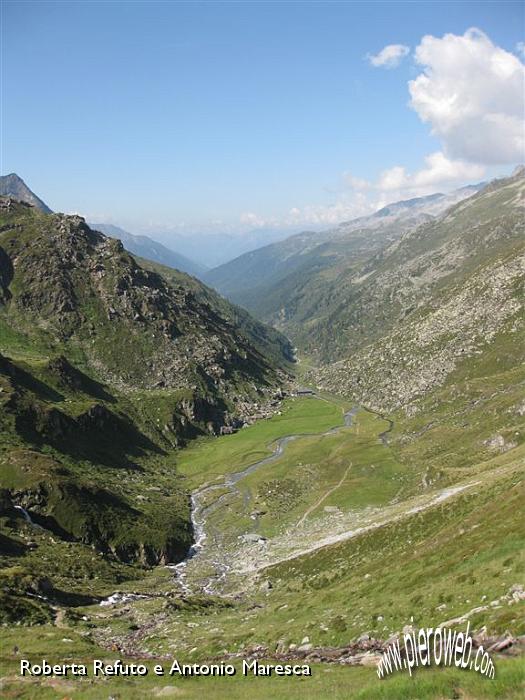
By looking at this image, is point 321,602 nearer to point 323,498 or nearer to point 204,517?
point 323,498

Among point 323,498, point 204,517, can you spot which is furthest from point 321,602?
point 204,517

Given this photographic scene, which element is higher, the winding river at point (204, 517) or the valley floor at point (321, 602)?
the valley floor at point (321, 602)

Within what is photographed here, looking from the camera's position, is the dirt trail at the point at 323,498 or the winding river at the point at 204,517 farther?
A: the dirt trail at the point at 323,498

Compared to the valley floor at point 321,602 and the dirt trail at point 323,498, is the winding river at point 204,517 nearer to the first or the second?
the valley floor at point 321,602

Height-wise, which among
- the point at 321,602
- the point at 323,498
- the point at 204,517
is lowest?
the point at 204,517

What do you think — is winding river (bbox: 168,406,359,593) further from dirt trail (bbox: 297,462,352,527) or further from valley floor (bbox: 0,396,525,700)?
dirt trail (bbox: 297,462,352,527)

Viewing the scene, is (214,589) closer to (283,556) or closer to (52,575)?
(283,556)

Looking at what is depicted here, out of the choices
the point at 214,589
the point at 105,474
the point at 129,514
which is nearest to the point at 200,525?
the point at 129,514

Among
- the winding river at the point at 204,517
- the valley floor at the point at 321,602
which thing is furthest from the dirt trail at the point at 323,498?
the winding river at the point at 204,517
